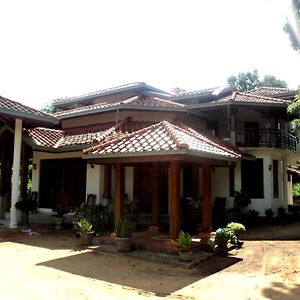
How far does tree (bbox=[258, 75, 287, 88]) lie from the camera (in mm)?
48156

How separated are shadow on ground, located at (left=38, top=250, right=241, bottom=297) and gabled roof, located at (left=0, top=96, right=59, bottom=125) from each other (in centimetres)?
574

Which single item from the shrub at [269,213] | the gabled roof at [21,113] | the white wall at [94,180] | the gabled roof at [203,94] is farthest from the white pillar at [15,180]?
the shrub at [269,213]

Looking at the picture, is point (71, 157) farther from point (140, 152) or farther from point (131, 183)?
point (140, 152)

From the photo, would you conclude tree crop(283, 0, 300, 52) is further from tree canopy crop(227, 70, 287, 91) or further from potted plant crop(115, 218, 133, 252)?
tree canopy crop(227, 70, 287, 91)

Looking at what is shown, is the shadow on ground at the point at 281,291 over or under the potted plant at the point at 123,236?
under

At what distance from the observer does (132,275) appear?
8023mm

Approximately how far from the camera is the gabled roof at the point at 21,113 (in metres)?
12.7

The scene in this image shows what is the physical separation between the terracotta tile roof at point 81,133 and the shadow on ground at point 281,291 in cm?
802

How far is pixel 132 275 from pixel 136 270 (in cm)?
44

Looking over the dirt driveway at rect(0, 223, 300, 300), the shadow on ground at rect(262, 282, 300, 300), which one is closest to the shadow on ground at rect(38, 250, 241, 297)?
the dirt driveway at rect(0, 223, 300, 300)

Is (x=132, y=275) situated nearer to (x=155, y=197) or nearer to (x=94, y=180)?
(x=155, y=197)

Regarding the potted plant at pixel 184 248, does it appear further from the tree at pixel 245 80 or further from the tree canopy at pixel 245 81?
the tree at pixel 245 80

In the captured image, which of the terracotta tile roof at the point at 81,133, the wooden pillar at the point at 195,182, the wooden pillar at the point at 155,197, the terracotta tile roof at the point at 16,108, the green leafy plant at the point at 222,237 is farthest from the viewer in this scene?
the wooden pillar at the point at 195,182

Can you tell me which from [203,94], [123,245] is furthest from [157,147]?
[203,94]
